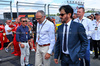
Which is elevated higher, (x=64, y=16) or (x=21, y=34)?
(x=64, y=16)

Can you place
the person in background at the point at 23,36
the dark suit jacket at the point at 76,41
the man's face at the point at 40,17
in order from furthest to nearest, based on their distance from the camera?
1. the person in background at the point at 23,36
2. the man's face at the point at 40,17
3. the dark suit jacket at the point at 76,41

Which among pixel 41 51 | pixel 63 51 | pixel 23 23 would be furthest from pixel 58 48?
pixel 23 23

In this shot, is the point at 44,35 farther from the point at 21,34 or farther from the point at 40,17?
the point at 21,34

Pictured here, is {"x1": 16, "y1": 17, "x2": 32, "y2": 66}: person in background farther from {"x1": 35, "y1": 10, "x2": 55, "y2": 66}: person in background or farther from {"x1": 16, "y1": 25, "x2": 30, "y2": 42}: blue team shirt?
{"x1": 35, "y1": 10, "x2": 55, "y2": 66}: person in background

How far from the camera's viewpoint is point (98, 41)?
16.4 ft

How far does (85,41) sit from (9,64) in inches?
137

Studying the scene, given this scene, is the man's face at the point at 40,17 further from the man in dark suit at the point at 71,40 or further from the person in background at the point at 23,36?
the person in background at the point at 23,36

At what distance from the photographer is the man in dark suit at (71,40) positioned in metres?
1.96

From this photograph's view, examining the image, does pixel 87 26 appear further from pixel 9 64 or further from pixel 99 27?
pixel 9 64

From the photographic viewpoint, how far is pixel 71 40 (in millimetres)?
1973

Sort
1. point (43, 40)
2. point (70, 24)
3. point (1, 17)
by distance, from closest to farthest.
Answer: point (70, 24) → point (43, 40) → point (1, 17)

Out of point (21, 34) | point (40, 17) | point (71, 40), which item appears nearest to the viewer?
point (71, 40)

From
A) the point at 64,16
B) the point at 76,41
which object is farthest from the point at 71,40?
the point at 64,16

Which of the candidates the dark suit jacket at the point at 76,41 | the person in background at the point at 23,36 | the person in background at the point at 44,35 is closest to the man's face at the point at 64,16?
the dark suit jacket at the point at 76,41
